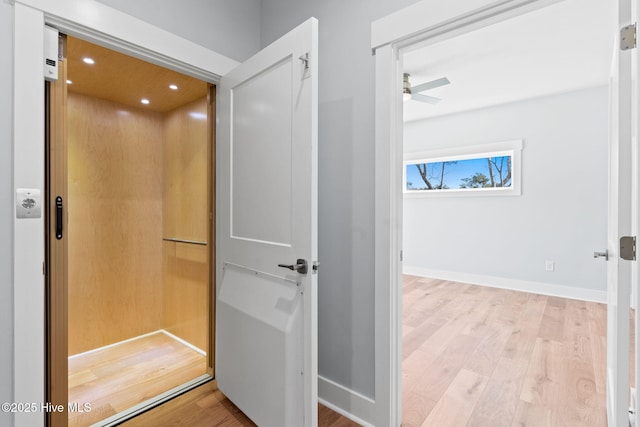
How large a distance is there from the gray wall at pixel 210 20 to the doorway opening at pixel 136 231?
0.30 metres

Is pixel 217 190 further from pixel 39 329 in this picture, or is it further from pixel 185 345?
pixel 185 345

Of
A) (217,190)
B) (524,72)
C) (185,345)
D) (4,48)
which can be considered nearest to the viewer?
(4,48)

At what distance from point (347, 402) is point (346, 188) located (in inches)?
47.3

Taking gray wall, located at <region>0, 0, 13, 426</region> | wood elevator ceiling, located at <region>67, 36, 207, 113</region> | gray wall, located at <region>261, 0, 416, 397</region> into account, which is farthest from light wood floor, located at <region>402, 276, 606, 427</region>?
wood elevator ceiling, located at <region>67, 36, 207, 113</region>

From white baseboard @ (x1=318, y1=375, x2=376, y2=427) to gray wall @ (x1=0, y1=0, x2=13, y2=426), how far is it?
4.68 ft

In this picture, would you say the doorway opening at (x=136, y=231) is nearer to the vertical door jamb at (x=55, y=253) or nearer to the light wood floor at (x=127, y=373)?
the light wood floor at (x=127, y=373)

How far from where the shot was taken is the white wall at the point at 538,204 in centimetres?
373

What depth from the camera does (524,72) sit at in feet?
10.8

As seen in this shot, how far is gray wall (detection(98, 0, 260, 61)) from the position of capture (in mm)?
1603

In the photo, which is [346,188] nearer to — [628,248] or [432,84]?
[628,248]

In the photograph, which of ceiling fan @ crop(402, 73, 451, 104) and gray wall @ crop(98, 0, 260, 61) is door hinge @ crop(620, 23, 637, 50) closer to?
gray wall @ crop(98, 0, 260, 61)

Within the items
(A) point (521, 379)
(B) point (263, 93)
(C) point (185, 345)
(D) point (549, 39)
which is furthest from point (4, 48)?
(D) point (549, 39)

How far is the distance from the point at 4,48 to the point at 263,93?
Result: 104 cm

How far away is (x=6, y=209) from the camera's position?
49.1 inches
